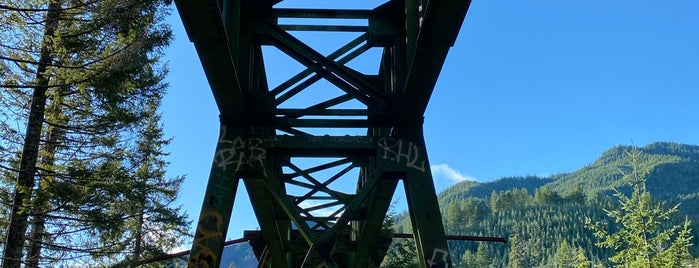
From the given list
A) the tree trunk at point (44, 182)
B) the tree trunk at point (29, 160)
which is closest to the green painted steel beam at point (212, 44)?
the tree trunk at point (29, 160)

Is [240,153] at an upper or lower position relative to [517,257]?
lower

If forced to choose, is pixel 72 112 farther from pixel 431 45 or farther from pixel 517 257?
pixel 517 257

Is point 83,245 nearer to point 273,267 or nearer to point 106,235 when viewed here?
point 106,235

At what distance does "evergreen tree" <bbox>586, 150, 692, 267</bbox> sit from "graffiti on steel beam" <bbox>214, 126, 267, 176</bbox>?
51.8 ft

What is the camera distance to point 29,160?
922cm

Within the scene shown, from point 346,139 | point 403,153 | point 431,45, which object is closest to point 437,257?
point 403,153

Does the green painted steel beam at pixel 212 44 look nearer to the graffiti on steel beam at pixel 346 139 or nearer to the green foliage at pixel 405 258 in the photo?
the graffiti on steel beam at pixel 346 139

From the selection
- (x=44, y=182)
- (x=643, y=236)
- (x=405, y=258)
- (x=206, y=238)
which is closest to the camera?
(x=206, y=238)

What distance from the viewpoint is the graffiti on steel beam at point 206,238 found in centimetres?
394

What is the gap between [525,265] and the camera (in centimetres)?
10706

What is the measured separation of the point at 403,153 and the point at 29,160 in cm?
765

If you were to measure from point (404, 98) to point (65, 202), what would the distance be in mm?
8104

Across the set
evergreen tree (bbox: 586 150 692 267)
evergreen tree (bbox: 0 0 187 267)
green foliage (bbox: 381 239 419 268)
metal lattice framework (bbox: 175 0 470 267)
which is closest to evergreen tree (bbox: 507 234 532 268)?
green foliage (bbox: 381 239 419 268)

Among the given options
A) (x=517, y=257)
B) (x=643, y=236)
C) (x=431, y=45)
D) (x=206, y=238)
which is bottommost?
(x=206, y=238)
